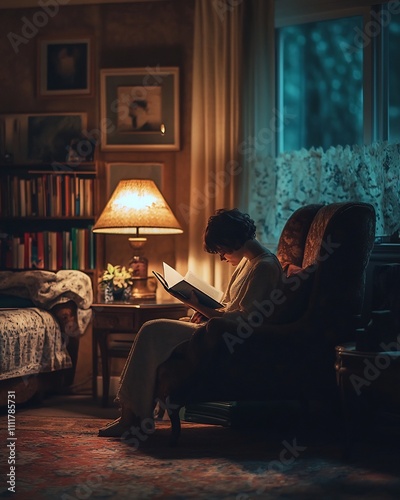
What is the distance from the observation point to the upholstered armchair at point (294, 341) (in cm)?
368

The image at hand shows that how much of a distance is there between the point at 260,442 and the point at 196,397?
0.40 meters

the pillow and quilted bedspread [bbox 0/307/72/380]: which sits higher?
the pillow

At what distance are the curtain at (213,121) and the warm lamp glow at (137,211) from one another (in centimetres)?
29

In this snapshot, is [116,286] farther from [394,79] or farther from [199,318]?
[394,79]

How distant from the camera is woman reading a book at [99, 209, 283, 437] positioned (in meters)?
3.75

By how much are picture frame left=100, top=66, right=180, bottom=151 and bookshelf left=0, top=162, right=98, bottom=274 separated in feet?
0.94

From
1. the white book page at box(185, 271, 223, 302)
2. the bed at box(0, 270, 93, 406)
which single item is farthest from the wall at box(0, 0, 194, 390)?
the white book page at box(185, 271, 223, 302)

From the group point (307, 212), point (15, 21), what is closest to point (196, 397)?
point (307, 212)

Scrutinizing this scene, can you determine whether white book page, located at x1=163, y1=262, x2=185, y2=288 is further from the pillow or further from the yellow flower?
the pillow

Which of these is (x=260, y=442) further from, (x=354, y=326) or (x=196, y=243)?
(x=196, y=243)

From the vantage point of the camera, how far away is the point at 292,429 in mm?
4117

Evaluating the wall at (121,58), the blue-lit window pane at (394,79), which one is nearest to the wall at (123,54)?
the wall at (121,58)

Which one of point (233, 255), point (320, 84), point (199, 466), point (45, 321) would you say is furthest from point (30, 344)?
point (320, 84)

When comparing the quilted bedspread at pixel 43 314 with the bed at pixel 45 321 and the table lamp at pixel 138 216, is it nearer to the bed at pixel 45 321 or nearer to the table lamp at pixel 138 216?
the bed at pixel 45 321
